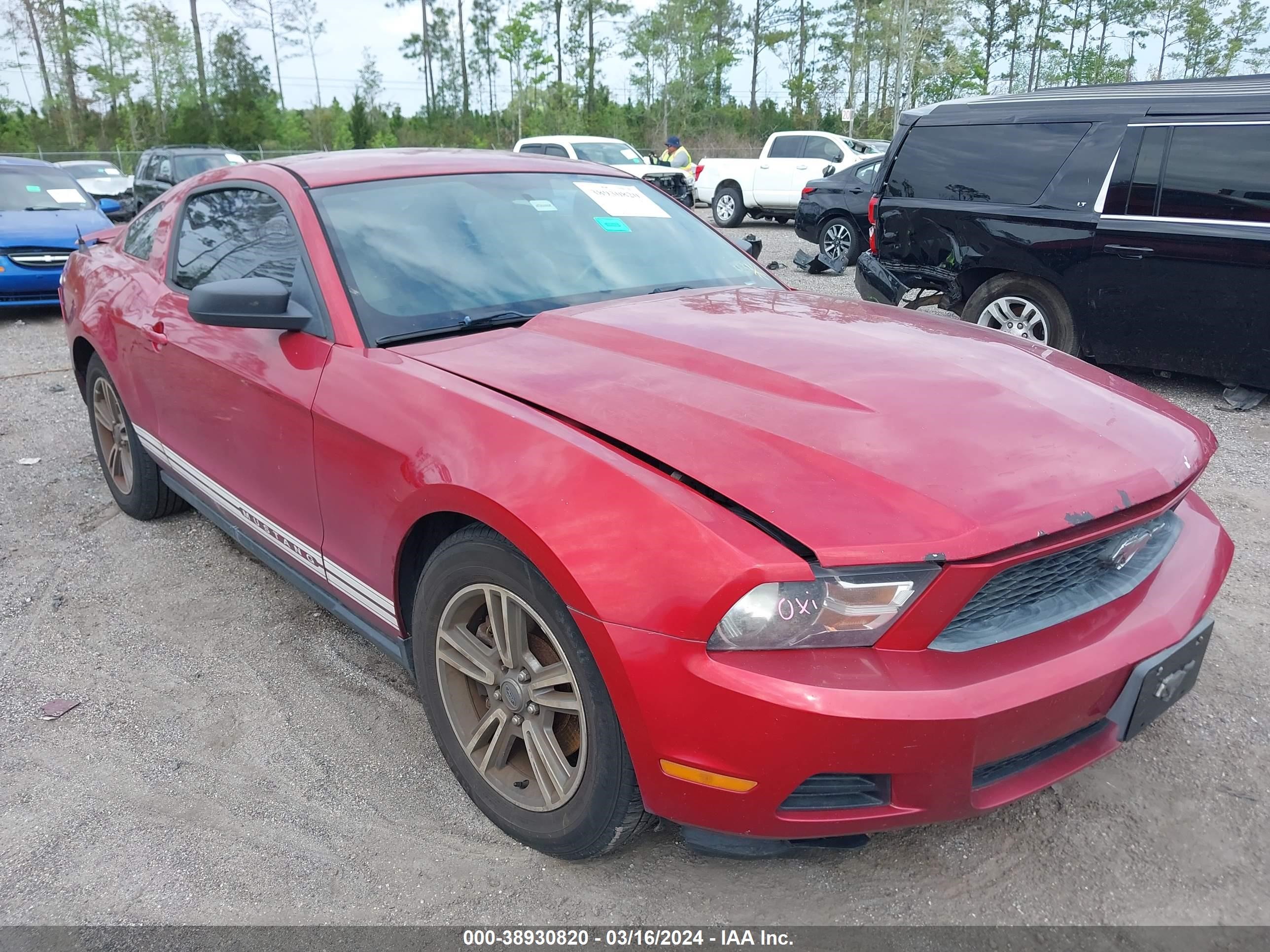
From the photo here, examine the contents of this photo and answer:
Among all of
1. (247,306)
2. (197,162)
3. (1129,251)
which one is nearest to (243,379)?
(247,306)

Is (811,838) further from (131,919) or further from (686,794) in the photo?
(131,919)

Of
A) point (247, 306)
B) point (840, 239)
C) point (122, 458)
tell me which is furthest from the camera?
point (840, 239)

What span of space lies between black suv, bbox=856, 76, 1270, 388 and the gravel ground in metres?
2.70

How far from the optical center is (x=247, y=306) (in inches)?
102

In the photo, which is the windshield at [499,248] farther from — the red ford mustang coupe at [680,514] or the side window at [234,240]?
the side window at [234,240]

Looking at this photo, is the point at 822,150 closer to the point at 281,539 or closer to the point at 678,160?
the point at 678,160

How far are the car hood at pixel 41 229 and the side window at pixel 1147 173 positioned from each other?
9463mm

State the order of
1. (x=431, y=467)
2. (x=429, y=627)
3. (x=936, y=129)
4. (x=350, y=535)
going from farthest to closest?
1. (x=936, y=129)
2. (x=350, y=535)
3. (x=429, y=627)
4. (x=431, y=467)

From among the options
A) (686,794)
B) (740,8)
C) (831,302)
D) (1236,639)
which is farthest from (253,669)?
(740,8)

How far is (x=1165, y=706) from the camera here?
201 centimetres

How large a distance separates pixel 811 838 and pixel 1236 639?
2.11 m

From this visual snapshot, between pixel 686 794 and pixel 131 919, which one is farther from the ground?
pixel 686 794

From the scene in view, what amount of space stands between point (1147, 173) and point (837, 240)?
7.13 m

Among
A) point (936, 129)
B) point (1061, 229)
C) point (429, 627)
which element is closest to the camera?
point (429, 627)
